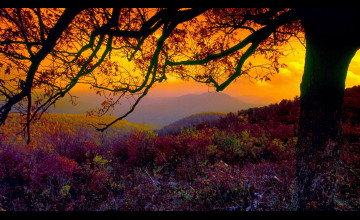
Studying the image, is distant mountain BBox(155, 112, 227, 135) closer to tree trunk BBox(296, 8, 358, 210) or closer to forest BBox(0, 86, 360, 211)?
forest BBox(0, 86, 360, 211)

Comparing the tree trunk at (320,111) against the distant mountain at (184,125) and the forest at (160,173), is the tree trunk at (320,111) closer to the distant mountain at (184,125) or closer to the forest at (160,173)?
the forest at (160,173)

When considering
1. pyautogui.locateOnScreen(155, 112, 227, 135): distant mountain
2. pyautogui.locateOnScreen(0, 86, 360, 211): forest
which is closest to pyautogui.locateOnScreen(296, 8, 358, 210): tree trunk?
pyautogui.locateOnScreen(0, 86, 360, 211): forest

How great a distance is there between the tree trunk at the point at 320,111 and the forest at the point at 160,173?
0.28 m

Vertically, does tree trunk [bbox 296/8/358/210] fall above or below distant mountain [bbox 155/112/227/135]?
above

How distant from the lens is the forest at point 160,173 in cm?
489

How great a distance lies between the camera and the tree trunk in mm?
3027

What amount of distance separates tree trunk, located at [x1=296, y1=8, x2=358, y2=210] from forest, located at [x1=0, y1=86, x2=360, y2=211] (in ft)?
0.91

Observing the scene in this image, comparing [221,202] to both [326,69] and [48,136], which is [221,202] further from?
[48,136]

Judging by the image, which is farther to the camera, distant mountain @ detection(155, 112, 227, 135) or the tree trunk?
distant mountain @ detection(155, 112, 227, 135)

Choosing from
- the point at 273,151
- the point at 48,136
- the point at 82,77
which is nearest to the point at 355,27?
the point at 82,77

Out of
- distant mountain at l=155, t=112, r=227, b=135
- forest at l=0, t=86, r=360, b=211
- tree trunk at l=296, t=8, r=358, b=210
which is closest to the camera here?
tree trunk at l=296, t=8, r=358, b=210

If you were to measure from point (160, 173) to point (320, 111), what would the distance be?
17.9 ft

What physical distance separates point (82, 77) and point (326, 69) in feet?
14.8

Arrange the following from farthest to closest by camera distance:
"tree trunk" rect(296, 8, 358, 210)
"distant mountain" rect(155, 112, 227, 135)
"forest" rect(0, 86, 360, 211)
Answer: "distant mountain" rect(155, 112, 227, 135)
"forest" rect(0, 86, 360, 211)
"tree trunk" rect(296, 8, 358, 210)
